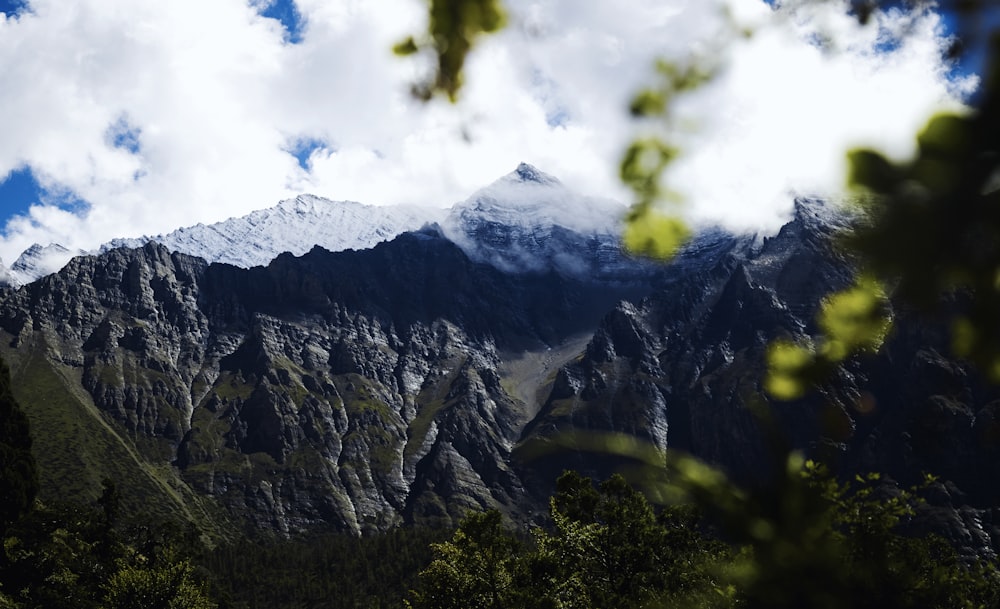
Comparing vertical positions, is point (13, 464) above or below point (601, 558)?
above

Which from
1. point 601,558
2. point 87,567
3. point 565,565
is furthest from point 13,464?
point 601,558

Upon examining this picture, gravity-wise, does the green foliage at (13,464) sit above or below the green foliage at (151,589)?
above

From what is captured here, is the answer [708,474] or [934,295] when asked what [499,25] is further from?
[708,474]

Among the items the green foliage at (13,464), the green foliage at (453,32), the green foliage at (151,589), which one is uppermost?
the green foliage at (13,464)

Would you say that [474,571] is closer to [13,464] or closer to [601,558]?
[601,558]

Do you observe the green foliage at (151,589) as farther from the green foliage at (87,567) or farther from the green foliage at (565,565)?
the green foliage at (565,565)

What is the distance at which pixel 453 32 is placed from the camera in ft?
8.88

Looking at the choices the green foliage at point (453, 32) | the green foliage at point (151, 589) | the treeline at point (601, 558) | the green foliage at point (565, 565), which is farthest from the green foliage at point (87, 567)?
the green foliage at point (453, 32)

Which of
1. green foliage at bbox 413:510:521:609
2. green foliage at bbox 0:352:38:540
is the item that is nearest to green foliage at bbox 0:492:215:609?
green foliage at bbox 0:352:38:540

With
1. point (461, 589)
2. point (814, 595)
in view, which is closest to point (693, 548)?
point (461, 589)

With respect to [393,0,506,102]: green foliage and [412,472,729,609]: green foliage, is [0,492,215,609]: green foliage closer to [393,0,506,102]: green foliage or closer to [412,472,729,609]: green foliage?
[412,472,729,609]: green foliage

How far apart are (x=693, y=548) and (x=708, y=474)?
30.2 meters

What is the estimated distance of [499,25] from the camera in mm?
2631

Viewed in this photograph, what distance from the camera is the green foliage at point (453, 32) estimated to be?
2613mm
